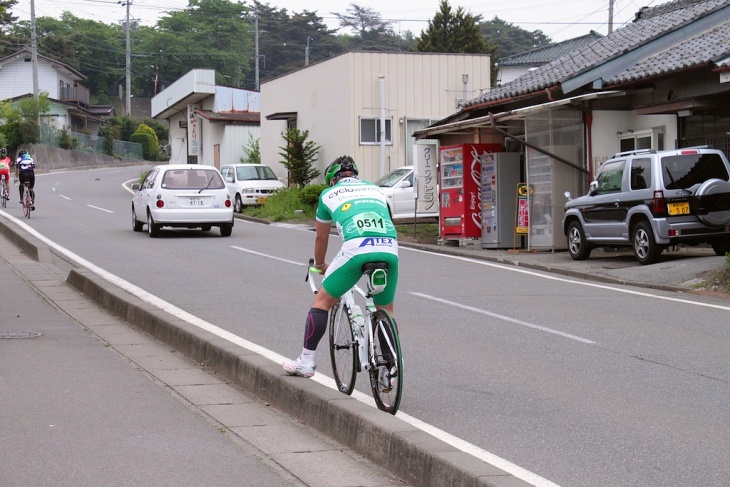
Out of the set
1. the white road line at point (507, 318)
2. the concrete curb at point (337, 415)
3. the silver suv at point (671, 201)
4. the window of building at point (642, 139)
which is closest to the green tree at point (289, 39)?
the window of building at point (642, 139)

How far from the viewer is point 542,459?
18.3 ft

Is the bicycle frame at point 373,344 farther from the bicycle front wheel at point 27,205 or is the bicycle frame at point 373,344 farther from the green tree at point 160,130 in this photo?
the green tree at point 160,130

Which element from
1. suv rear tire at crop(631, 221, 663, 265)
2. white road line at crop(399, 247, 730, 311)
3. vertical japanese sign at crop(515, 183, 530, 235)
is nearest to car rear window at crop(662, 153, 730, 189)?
suv rear tire at crop(631, 221, 663, 265)

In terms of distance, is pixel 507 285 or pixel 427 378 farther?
pixel 507 285

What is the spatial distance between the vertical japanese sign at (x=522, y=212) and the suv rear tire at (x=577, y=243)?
196 cm

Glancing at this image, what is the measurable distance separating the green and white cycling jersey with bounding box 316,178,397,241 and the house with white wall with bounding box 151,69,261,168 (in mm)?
40414

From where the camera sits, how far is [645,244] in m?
16.3

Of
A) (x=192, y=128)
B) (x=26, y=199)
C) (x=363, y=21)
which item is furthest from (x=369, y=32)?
(x=26, y=199)

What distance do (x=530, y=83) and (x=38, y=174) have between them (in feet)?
155

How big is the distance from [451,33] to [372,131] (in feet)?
105

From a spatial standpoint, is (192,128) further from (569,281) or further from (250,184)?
(569,281)

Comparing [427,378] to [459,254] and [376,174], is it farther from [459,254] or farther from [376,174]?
[376,174]

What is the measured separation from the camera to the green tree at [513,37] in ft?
309

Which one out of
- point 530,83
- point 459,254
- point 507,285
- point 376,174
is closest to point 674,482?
point 507,285
